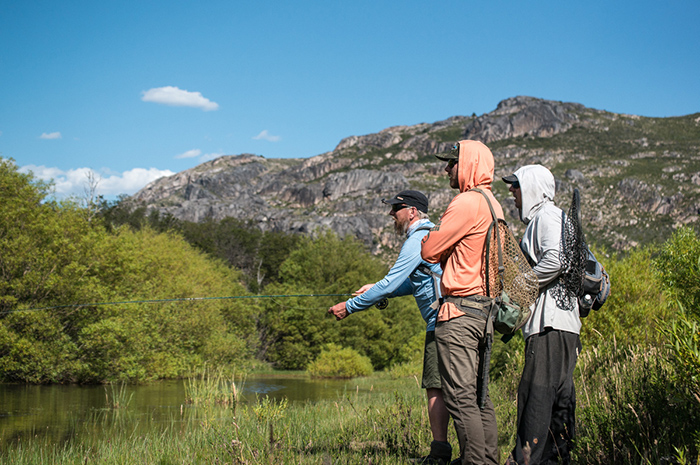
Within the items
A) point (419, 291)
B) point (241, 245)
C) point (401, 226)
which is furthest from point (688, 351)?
point (241, 245)

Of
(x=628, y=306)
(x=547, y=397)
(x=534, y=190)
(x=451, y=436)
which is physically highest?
(x=534, y=190)

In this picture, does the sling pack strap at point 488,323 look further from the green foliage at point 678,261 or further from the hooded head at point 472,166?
the green foliage at point 678,261

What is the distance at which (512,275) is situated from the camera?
3156mm

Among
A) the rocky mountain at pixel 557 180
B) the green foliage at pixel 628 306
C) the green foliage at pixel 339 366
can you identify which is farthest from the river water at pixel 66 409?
the rocky mountain at pixel 557 180

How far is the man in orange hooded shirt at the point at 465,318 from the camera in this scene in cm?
311

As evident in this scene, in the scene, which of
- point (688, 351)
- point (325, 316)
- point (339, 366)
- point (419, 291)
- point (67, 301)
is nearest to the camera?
point (688, 351)

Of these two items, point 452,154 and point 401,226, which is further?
point 401,226

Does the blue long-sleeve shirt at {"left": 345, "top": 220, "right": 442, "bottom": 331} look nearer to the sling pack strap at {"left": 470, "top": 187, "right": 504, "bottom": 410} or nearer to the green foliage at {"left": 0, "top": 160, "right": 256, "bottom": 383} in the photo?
the sling pack strap at {"left": 470, "top": 187, "right": 504, "bottom": 410}

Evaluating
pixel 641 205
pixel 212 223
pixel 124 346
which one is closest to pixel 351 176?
pixel 641 205

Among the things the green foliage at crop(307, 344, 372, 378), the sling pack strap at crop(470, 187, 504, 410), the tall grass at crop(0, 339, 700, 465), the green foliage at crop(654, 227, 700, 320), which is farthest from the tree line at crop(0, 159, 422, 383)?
the green foliage at crop(654, 227, 700, 320)

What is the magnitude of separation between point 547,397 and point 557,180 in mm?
119628

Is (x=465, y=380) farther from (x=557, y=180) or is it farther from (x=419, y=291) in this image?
(x=557, y=180)

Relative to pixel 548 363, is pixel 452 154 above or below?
above

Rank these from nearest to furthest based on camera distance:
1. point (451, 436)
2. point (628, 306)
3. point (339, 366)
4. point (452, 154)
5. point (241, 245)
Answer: point (452, 154)
point (451, 436)
point (628, 306)
point (339, 366)
point (241, 245)
